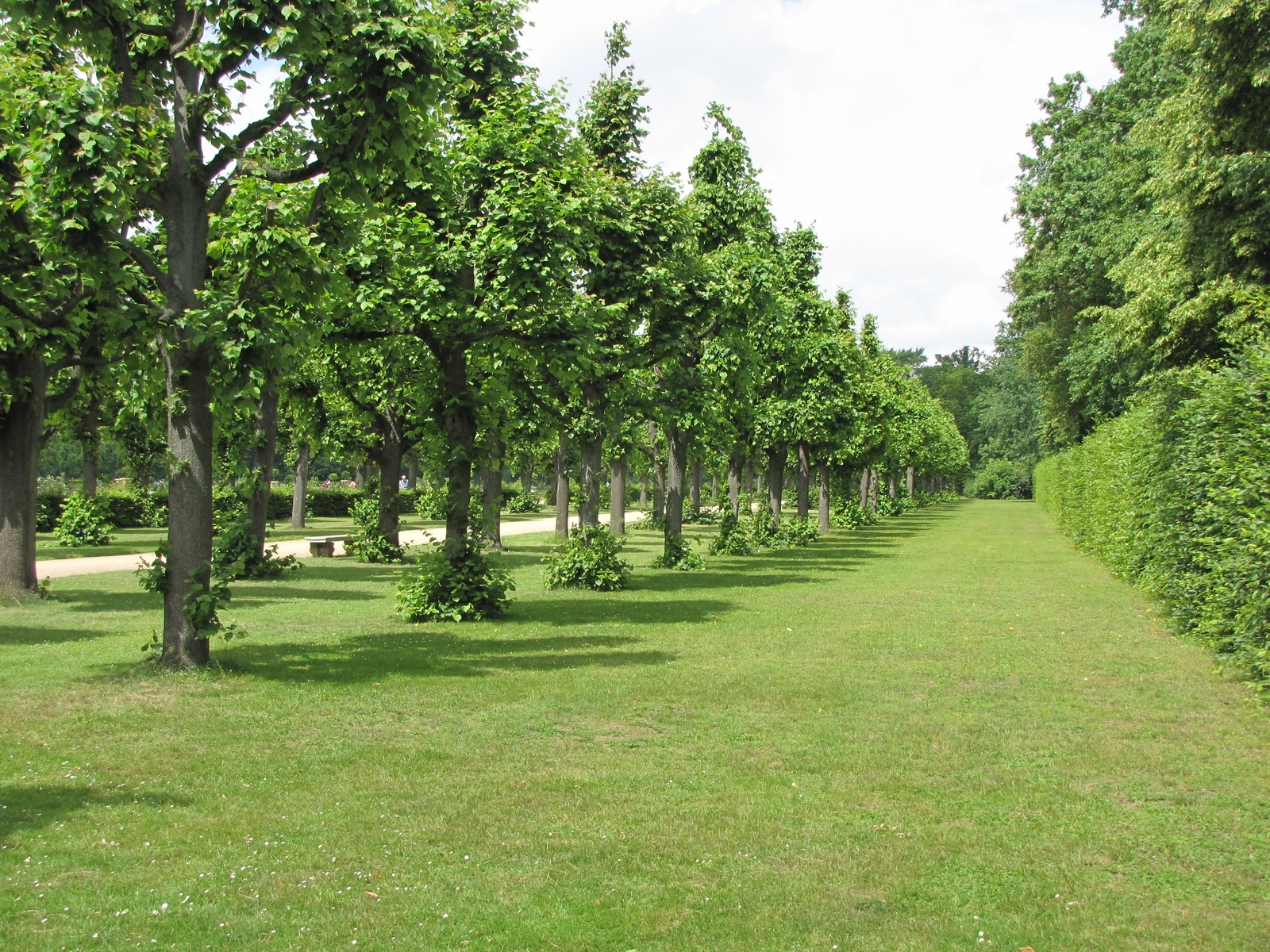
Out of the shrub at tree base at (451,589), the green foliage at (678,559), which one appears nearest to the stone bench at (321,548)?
the green foliage at (678,559)

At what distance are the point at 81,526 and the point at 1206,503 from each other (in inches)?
1148

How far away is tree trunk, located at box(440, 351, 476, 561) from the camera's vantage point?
1501 centimetres

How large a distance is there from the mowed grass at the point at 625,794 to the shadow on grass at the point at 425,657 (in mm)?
69

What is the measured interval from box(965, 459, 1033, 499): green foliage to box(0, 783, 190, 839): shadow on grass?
117 meters

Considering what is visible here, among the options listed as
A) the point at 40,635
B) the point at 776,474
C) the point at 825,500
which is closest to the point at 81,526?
the point at 40,635

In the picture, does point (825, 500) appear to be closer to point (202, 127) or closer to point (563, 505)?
point (563, 505)

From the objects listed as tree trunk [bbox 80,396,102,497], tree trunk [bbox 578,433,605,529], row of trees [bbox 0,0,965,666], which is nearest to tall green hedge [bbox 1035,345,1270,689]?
row of trees [bbox 0,0,965,666]

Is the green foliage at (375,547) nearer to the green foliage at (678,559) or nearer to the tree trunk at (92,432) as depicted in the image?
the green foliage at (678,559)

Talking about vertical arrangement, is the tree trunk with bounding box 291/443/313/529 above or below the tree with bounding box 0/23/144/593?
below

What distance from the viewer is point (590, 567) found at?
66.7ft

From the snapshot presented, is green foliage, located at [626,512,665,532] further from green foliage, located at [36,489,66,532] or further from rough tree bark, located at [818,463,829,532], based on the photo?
green foliage, located at [36,489,66,532]

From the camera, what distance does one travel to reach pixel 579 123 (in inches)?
912

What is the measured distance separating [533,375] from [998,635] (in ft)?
31.4

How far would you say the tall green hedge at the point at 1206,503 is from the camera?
33.3 feet
